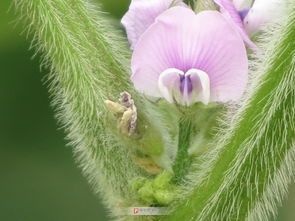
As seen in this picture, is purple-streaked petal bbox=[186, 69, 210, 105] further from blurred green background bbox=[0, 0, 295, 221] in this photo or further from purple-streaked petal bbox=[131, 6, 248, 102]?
blurred green background bbox=[0, 0, 295, 221]

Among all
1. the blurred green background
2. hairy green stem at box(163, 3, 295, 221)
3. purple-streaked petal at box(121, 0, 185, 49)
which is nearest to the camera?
hairy green stem at box(163, 3, 295, 221)

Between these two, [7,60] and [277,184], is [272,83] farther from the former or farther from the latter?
[7,60]

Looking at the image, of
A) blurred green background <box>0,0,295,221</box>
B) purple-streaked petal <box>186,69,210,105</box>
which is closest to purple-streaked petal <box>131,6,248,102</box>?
purple-streaked petal <box>186,69,210,105</box>

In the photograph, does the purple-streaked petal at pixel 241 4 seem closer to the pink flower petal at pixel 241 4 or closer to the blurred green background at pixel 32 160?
the pink flower petal at pixel 241 4

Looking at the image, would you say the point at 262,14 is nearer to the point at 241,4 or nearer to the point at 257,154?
the point at 241,4

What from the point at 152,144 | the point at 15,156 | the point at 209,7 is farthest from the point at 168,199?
the point at 15,156

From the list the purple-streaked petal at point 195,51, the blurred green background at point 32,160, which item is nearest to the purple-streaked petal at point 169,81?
the purple-streaked petal at point 195,51

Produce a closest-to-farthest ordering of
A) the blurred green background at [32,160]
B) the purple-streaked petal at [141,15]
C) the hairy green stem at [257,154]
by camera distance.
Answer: the hairy green stem at [257,154], the purple-streaked petal at [141,15], the blurred green background at [32,160]
